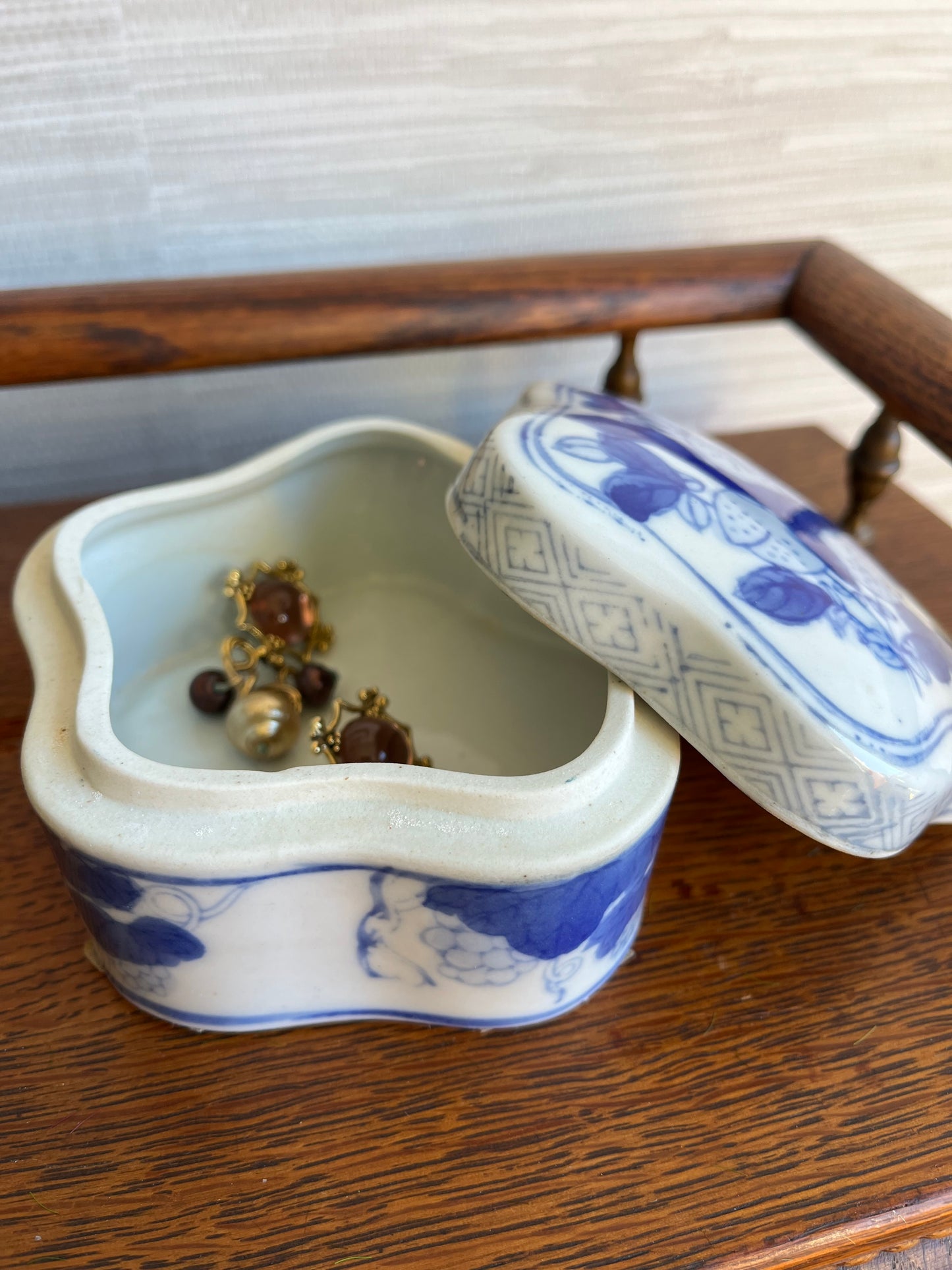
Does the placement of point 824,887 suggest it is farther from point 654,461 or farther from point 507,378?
point 507,378

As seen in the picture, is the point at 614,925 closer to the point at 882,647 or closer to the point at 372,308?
the point at 882,647

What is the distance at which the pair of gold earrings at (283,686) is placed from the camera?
16.7 inches

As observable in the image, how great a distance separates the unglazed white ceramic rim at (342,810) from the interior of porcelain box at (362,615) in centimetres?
12

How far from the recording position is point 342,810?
319 mm

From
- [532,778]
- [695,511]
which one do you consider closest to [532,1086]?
[532,778]

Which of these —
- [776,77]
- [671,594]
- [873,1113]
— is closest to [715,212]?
[776,77]

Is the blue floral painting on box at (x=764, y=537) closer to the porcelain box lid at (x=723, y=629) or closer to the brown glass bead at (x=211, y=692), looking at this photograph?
the porcelain box lid at (x=723, y=629)

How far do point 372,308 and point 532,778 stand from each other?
0.29 meters

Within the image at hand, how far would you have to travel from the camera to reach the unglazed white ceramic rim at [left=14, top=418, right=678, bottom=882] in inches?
12.1

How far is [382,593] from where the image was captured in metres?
0.55

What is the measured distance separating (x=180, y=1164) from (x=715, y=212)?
0.64 metres

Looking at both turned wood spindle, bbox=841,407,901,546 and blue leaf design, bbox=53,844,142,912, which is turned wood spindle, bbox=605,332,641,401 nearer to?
turned wood spindle, bbox=841,407,901,546

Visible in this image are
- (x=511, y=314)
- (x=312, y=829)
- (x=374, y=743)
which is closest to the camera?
(x=312, y=829)

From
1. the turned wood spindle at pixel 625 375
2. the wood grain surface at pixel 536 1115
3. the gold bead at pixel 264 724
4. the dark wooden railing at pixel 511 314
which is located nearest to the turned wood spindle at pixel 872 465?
the dark wooden railing at pixel 511 314
